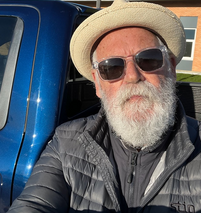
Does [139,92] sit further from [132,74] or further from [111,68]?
[111,68]

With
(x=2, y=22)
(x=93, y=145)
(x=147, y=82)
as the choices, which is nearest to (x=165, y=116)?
(x=147, y=82)

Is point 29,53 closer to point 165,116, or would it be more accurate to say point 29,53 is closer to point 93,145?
point 93,145

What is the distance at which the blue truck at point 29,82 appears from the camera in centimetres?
153

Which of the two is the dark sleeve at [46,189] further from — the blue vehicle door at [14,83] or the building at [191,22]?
the building at [191,22]

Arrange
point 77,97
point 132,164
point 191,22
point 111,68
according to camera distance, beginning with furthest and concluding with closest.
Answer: point 191,22
point 77,97
point 111,68
point 132,164

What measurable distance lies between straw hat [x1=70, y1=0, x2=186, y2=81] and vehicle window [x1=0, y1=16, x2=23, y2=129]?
38 cm

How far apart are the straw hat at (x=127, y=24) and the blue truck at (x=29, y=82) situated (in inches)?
4.0

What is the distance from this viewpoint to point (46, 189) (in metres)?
1.42

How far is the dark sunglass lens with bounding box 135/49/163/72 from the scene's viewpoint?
1.59 m

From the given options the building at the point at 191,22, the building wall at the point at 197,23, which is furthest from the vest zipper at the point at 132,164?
the building wall at the point at 197,23

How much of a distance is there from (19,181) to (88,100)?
0.93 m

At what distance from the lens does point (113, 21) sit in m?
1.59

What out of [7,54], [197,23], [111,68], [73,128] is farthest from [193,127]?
[197,23]

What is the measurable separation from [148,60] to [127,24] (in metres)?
0.29
